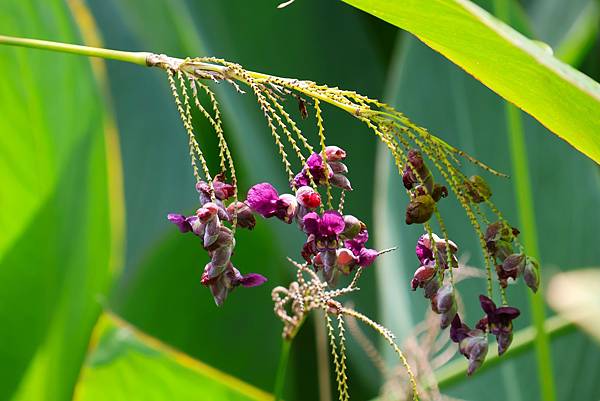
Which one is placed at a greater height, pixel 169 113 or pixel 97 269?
pixel 169 113

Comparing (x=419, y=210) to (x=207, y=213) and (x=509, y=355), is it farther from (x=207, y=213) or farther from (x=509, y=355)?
(x=509, y=355)

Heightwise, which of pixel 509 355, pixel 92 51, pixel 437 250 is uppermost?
pixel 92 51

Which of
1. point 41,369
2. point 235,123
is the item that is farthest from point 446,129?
point 41,369

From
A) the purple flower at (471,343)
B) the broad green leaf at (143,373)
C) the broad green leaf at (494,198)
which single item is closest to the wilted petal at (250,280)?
the purple flower at (471,343)

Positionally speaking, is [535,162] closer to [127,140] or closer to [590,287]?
[127,140]

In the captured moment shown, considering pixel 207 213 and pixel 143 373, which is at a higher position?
pixel 207 213

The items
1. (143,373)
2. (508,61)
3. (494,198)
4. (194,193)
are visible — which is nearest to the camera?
(508,61)

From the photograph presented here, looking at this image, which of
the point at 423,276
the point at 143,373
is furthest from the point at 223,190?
the point at 143,373
